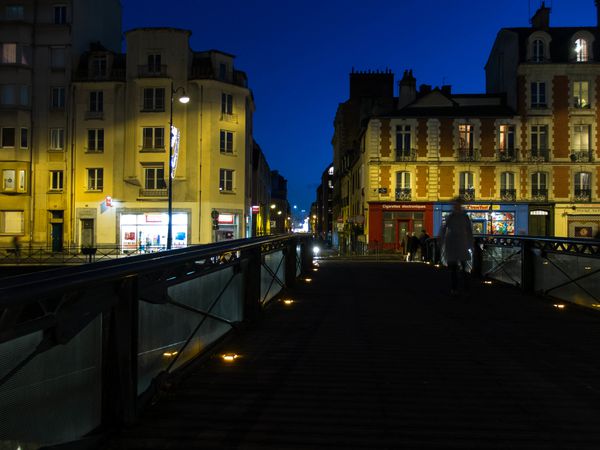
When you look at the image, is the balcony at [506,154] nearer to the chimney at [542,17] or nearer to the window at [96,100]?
the chimney at [542,17]

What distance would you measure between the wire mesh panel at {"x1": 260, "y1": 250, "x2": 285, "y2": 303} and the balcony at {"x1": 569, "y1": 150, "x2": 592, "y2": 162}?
3768cm

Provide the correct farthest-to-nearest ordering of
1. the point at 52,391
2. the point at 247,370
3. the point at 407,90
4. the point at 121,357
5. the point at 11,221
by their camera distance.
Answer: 1. the point at 407,90
2. the point at 11,221
3. the point at 247,370
4. the point at 121,357
5. the point at 52,391

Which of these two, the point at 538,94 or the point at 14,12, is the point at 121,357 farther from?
the point at 538,94

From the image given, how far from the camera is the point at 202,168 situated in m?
40.2

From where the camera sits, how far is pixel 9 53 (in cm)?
3894

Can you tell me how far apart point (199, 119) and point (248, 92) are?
511cm

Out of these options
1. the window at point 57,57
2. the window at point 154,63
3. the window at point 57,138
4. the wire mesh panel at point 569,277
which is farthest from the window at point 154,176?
the wire mesh panel at point 569,277

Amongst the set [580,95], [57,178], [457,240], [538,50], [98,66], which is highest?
[538,50]

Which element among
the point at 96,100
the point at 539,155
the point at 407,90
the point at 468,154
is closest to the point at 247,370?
the point at 468,154

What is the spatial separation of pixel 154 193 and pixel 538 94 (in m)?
29.9

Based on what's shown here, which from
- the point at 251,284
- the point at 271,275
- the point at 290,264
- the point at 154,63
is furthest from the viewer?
the point at 154,63

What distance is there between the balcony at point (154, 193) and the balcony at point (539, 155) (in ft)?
90.4

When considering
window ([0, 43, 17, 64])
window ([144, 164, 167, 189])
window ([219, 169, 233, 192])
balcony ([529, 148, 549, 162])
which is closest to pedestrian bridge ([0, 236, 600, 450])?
window ([144, 164, 167, 189])

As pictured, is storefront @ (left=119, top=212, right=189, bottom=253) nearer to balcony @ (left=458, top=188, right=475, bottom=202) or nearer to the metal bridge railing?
balcony @ (left=458, top=188, right=475, bottom=202)
